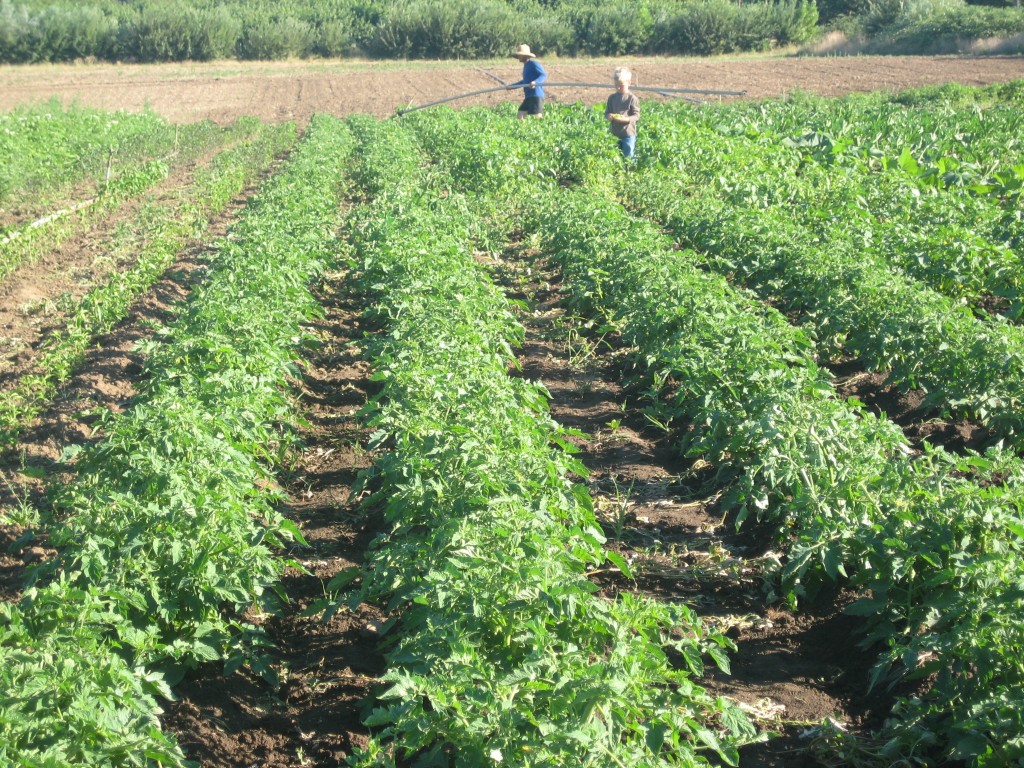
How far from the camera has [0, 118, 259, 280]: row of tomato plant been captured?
1205 centimetres

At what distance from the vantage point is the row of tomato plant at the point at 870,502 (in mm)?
3400

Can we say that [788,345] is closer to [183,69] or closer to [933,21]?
[933,21]

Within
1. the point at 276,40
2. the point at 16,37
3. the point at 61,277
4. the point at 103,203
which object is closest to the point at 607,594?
the point at 61,277

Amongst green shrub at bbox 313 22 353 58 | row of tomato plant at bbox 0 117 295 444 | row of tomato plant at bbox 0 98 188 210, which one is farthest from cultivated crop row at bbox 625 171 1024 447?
green shrub at bbox 313 22 353 58

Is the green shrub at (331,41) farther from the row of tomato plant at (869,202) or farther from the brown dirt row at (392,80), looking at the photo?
the row of tomato plant at (869,202)

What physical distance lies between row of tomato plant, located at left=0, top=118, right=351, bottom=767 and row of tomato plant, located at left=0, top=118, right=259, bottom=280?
6381 millimetres

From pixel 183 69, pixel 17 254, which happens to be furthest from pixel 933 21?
pixel 17 254

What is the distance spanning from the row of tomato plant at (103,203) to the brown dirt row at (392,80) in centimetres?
553

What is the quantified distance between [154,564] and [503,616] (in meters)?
1.60

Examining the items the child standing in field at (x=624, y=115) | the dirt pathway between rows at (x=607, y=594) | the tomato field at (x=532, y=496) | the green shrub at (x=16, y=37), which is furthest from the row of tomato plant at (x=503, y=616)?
the green shrub at (x=16, y=37)

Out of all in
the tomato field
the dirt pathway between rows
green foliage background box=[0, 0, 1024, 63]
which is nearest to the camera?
the tomato field

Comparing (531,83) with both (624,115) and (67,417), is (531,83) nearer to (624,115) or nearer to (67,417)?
(624,115)

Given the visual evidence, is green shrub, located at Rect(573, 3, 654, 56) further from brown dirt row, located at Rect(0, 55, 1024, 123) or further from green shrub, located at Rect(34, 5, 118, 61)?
green shrub, located at Rect(34, 5, 118, 61)

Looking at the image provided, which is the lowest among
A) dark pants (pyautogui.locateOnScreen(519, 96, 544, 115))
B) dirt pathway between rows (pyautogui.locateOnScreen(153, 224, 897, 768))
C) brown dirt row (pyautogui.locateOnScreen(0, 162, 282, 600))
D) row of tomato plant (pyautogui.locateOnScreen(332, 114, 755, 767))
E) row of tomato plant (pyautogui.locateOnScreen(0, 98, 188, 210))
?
dirt pathway between rows (pyautogui.locateOnScreen(153, 224, 897, 768))
